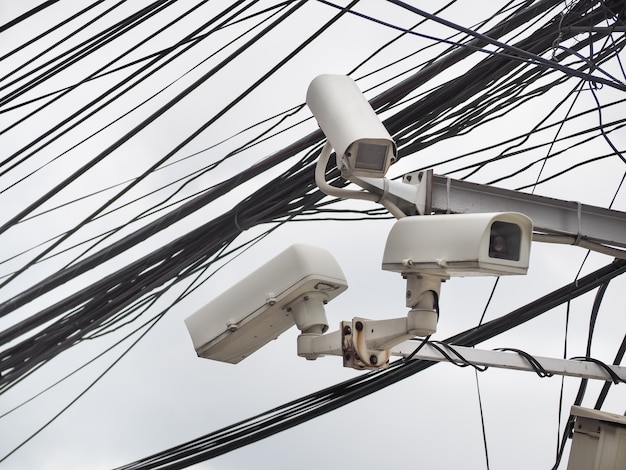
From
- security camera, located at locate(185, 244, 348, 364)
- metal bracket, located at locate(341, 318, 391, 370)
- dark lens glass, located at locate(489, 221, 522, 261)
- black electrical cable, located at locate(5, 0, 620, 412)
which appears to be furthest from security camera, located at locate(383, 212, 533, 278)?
black electrical cable, located at locate(5, 0, 620, 412)

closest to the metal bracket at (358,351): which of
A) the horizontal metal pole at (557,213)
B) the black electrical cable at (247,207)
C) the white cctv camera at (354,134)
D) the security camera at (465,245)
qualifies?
the security camera at (465,245)

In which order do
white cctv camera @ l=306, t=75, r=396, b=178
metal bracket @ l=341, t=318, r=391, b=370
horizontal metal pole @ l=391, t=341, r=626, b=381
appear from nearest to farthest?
white cctv camera @ l=306, t=75, r=396, b=178 → metal bracket @ l=341, t=318, r=391, b=370 → horizontal metal pole @ l=391, t=341, r=626, b=381

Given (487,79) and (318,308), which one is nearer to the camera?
(318,308)

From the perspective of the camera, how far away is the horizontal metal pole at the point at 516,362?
398 cm

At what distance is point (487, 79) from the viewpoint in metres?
4.50

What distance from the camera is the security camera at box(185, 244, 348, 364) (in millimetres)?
3500

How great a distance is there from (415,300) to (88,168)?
1627mm

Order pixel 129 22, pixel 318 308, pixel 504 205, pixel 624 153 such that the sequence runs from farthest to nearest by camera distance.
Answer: pixel 624 153
pixel 129 22
pixel 504 205
pixel 318 308

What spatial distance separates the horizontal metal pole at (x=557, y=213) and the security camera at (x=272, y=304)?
0.53 meters

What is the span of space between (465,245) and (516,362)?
1255 mm

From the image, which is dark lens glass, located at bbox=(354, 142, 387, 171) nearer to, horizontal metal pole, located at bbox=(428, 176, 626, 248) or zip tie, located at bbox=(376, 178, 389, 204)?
zip tie, located at bbox=(376, 178, 389, 204)

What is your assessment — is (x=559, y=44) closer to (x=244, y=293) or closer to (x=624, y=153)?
(x=624, y=153)

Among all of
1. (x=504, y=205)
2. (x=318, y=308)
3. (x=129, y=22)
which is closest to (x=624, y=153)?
(x=504, y=205)

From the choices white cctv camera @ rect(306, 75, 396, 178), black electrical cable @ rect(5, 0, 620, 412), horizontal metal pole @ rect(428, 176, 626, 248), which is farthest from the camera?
black electrical cable @ rect(5, 0, 620, 412)
